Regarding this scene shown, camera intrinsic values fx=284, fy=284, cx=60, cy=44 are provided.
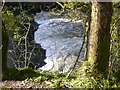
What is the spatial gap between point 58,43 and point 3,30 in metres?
5.25

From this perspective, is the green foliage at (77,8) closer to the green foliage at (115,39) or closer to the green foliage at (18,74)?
the green foliage at (115,39)

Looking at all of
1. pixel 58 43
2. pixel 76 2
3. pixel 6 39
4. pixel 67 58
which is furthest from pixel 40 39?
pixel 6 39

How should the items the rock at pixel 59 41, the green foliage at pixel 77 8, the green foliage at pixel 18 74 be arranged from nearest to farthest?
the green foliage at pixel 18 74, the green foliage at pixel 77 8, the rock at pixel 59 41

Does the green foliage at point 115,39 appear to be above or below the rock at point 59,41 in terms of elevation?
above

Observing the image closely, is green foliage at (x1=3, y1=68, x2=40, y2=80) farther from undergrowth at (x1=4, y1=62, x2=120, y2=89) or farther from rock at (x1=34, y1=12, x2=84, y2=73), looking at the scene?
rock at (x1=34, y1=12, x2=84, y2=73)

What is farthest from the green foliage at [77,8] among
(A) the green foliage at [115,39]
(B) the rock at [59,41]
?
(B) the rock at [59,41]

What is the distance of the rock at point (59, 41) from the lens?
285 inches

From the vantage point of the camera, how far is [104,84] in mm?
3250

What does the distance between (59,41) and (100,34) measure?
19.4ft

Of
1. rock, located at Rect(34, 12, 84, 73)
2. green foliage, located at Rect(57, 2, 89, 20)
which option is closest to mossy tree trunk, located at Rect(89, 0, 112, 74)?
green foliage, located at Rect(57, 2, 89, 20)

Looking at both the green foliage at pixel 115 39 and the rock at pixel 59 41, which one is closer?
the green foliage at pixel 115 39

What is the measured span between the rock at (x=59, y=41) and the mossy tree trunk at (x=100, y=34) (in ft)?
10.7

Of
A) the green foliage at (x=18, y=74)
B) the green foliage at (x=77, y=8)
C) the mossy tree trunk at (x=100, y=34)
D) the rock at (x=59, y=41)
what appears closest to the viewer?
the mossy tree trunk at (x=100, y=34)

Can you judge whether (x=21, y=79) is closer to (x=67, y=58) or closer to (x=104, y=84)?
(x=104, y=84)
